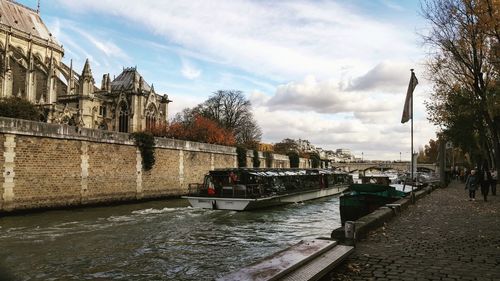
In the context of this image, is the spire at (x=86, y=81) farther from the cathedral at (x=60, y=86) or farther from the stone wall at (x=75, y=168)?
the stone wall at (x=75, y=168)

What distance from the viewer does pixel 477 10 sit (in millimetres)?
18219

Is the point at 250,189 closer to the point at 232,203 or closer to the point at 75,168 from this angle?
the point at 232,203

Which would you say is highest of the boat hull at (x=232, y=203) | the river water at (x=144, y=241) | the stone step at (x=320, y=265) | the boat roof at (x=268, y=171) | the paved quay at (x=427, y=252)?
the boat roof at (x=268, y=171)

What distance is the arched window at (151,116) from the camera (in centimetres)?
5700

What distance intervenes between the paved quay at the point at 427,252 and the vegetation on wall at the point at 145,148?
19.1 metres

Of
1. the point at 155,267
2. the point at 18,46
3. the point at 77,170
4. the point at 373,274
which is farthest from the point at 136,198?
the point at 18,46

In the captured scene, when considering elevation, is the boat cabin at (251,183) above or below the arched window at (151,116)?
below

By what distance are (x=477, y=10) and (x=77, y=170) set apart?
20.2 m

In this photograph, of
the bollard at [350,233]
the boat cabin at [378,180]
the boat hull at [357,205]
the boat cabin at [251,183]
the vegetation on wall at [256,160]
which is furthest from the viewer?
the vegetation on wall at [256,160]

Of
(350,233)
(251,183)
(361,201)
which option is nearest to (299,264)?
(350,233)

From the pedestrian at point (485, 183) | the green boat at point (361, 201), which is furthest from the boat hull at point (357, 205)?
the pedestrian at point (485, 183)

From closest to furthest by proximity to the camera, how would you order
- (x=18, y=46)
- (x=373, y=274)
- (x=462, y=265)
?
(x=373, y=274), (x=462, y=265), (x=18, y=46)

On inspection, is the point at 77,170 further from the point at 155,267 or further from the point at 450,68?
the point at 450,68

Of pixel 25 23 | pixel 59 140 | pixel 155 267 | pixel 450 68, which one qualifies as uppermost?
pixel 25 23
